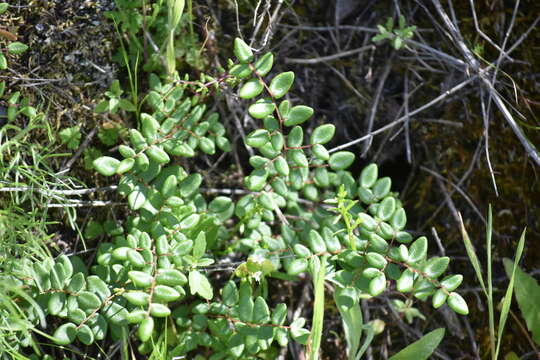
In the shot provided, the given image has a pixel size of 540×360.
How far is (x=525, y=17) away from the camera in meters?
2.13

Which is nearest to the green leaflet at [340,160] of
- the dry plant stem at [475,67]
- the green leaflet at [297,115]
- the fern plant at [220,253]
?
the fern plant at [220,253]

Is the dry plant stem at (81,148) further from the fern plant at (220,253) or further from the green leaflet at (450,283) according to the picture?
the green leaflet at (450,283)

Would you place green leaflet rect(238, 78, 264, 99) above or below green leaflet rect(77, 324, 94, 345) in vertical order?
above

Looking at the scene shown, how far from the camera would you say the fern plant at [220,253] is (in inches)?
63.9

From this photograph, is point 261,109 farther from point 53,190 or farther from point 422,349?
point 422,349

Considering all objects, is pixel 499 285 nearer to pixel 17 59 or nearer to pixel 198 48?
pixel 198 48

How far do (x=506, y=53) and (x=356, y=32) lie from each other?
0.58 m

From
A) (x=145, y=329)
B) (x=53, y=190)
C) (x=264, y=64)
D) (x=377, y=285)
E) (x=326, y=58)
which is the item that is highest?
(x=264, y=64)

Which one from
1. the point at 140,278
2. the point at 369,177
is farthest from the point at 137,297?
the point at 369,177

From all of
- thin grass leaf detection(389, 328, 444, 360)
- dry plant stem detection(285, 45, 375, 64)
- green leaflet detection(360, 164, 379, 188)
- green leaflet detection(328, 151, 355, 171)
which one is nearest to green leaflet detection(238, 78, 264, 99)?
green leaflet detection(328, 151, 355, 171)

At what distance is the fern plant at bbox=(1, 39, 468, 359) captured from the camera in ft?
5.32

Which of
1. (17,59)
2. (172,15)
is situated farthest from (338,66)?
(17,59)

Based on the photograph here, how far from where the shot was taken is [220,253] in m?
1.95

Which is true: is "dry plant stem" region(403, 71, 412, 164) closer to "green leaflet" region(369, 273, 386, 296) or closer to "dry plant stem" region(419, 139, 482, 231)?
"dry plant stem" region(419, 139, 482, 231)
